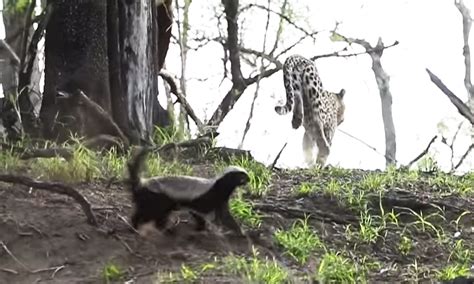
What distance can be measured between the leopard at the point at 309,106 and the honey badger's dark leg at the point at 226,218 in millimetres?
6138

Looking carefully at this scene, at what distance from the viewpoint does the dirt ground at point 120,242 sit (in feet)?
15.2

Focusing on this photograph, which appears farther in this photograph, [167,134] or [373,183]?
[167,134]

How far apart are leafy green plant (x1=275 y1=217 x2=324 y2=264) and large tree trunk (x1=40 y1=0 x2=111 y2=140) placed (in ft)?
8.64

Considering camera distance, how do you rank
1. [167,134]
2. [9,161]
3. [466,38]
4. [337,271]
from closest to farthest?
[337,271]
[9,161]
[167,134]
[466,38]

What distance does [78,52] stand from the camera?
24.6 feet

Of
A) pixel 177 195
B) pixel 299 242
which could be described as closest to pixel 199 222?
pixel 177 195

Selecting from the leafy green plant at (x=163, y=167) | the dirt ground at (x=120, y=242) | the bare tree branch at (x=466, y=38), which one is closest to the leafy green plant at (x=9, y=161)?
the dirt ground at (x=120, y=242)

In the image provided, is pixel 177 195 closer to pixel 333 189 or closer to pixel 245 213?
pixel 245 213

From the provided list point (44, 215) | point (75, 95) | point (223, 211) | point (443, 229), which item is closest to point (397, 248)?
point (443, 229)

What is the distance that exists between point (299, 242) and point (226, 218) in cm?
45

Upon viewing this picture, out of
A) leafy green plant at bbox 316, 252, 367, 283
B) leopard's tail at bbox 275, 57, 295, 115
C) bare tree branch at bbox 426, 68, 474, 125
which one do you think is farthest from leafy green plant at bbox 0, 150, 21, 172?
leopard's tail at bbox 275, 57, 295, 115

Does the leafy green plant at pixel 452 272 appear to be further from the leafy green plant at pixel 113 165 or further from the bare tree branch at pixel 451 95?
the bare tree branch at pixel 451 95

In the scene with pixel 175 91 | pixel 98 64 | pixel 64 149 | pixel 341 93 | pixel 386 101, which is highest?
pixel 386 101

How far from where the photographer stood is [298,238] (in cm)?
520
